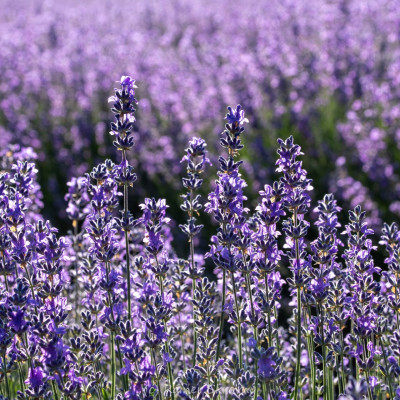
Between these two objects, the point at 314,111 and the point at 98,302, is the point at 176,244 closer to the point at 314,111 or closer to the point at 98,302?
the point at 314,111

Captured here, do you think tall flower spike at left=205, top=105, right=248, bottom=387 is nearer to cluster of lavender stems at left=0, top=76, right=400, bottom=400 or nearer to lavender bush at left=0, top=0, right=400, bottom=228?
cluster of lavender stems at left=0, top=76, right=400, bottom=400

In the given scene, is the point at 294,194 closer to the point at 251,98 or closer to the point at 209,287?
the point at 209,287

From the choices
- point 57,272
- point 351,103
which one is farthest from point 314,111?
point 57,272

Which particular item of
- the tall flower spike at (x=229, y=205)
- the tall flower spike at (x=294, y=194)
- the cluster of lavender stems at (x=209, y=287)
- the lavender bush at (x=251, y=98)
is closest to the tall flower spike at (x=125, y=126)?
the cluster of lavender stems at (x=209, y=287)

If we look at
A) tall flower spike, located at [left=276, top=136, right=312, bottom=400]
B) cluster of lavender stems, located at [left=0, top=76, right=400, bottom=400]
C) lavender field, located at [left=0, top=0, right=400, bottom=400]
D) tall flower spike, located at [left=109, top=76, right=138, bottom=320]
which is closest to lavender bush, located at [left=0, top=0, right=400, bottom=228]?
lavender field, located at [left=0, top=0, right=400, bottom=400]

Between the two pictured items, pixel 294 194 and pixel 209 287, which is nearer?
pixel 294 194

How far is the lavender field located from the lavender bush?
0.12 feet

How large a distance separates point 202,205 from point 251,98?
5755mm

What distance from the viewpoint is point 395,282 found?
8.05ft

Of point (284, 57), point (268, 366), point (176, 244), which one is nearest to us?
point (268, 366)

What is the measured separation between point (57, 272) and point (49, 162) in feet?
21.4

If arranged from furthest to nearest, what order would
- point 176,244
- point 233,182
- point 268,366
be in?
point 176,244, point 233,182, point 268,366

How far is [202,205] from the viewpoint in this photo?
104 inches

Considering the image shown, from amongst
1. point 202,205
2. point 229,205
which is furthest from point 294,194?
point 202,205
